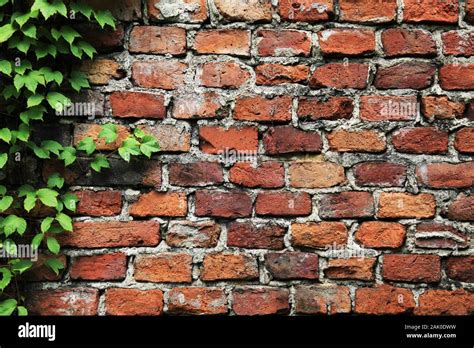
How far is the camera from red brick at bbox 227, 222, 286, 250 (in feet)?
4.98

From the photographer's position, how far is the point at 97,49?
4.99 ft

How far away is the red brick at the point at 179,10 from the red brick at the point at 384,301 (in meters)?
0.94

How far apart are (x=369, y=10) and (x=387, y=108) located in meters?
0.29

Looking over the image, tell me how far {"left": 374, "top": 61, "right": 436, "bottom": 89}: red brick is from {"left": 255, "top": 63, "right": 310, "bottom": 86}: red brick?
0.72 ft

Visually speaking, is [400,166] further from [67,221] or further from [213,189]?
[67,221]

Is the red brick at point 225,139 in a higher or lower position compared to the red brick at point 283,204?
higher

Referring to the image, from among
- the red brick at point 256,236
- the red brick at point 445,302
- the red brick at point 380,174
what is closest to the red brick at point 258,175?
the red brick at point 256,236

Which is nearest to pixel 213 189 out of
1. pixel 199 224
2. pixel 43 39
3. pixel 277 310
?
pixel 199 224

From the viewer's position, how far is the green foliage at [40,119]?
56.3 inches

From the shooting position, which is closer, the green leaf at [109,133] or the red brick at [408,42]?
the green leaf at [109,133]

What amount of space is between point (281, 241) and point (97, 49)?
78 centimetres

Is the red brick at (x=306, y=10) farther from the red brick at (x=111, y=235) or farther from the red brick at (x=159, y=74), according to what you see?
the red brick at (x=111, y=235)

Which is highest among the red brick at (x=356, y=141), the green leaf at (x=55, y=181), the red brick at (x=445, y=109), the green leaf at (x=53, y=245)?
the red brick at (x=445, y=109)

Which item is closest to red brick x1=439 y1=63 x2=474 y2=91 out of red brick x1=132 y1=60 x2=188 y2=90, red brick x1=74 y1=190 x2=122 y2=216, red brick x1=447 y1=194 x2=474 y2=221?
red brick x1=447 y1=194 x2=474 y2=221
